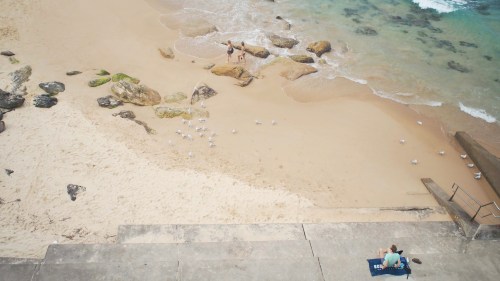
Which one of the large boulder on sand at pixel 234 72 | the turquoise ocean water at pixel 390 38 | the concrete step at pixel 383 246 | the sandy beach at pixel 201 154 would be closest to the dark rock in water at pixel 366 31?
the turquoise ocean water at pixel 390 38

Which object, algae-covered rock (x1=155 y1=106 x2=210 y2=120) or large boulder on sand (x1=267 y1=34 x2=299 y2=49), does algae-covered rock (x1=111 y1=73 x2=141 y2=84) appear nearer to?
algae-covered rock (x1=155 y1=106 x2=210 y2=120)

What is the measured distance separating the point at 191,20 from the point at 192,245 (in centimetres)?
1703

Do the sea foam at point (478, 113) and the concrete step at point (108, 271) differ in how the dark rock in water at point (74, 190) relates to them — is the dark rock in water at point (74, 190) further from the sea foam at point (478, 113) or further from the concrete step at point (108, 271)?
the sea foam at point (478, 113)

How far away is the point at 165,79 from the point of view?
58.3 ft

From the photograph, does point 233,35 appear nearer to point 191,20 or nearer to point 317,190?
point 191,20

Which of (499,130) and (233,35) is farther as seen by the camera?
(233,35)

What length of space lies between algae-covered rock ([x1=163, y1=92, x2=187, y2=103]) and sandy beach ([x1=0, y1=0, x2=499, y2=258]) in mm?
483

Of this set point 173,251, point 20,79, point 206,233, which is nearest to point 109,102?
point 20,79

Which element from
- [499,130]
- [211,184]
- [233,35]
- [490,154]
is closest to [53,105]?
[211,184]

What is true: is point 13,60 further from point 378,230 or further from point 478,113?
point 478,113

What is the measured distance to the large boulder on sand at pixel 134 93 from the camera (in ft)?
52.2

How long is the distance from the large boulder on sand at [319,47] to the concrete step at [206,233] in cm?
1282

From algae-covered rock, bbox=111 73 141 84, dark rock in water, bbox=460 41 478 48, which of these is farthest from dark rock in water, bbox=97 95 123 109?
dark rock in water, bbox=460 41 478 48

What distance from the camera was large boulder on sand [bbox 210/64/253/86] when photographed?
1809cm
